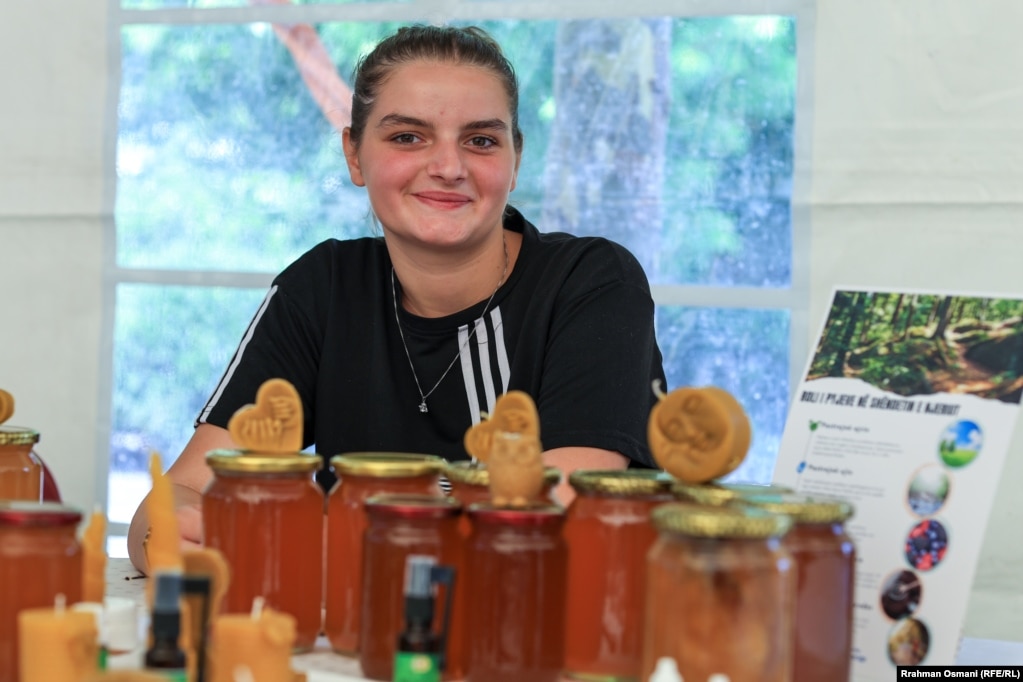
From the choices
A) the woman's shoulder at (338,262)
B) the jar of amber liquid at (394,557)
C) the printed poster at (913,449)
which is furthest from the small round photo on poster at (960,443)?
the woman's shoulder at (338,262)

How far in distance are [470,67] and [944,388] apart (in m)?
0.93

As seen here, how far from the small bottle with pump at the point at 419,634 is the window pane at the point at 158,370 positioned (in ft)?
6.96

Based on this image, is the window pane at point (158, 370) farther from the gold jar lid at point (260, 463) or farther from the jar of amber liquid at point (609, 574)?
the jar of amber liquid at point (609, 574)

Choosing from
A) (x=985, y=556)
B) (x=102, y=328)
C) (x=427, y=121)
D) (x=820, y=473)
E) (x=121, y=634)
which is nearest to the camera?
(x=121, y=634)

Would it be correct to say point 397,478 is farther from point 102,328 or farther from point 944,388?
point 102,328

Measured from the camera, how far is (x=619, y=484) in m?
0.88

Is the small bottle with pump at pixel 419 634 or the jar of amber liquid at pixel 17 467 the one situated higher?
the jar of amber liquid at pixel 17 467

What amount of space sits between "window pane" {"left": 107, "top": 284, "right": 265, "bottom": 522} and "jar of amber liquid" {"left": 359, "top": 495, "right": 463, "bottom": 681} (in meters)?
2.00

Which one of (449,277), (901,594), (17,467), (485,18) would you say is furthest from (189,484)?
(485,18)

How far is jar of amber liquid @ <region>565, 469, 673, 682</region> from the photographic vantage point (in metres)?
0.87

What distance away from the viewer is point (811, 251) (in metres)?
2.34

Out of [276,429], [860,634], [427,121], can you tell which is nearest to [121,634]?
[276,429]

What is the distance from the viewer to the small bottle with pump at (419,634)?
30.2 inches

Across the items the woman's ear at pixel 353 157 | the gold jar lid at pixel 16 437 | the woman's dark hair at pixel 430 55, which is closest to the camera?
the gold jar lid at pixel 16 437
